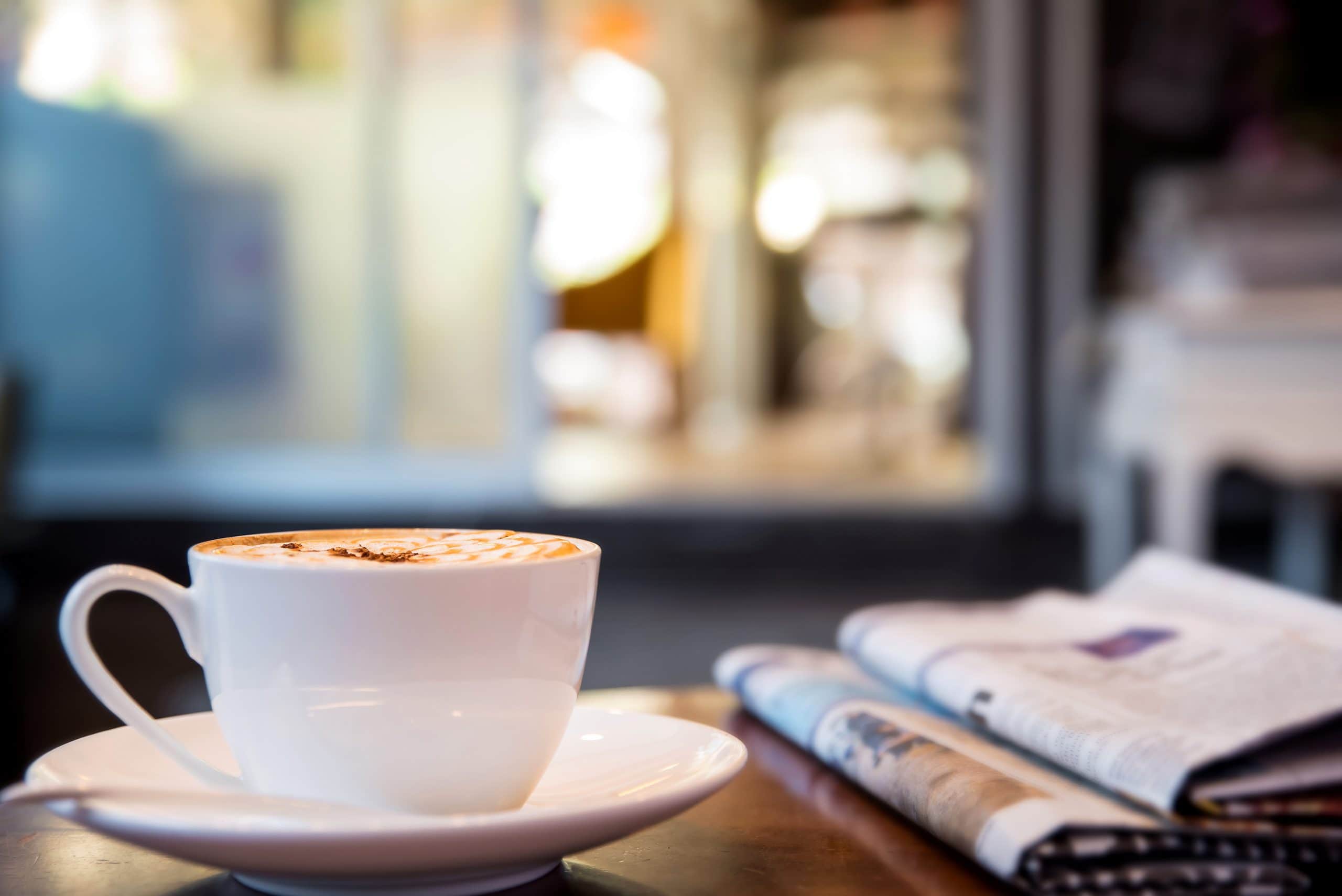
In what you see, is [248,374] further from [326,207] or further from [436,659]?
[436,659]

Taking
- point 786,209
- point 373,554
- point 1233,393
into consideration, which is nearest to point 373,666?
point 373,554

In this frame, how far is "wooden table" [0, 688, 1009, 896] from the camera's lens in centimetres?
37

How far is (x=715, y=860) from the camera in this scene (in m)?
0.40

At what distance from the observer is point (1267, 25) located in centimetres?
336

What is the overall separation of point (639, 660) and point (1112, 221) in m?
1.97

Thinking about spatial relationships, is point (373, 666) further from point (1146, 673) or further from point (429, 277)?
point (429, 277)

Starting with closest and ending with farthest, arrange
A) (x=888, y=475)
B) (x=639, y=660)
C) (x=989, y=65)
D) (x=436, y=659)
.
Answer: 1. (x=436, y=659)
2. (x=639, y=660)
3. (x=989, y=65)
4. (x=888, y=475)

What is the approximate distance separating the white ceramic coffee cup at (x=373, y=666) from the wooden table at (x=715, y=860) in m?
0.04

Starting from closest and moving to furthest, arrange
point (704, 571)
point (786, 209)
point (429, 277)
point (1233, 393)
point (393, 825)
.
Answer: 1. point (393, 825)
2. point (1233, 393)
3. point (704, 571)
4. point (429, 277)
5. point (786, 209)

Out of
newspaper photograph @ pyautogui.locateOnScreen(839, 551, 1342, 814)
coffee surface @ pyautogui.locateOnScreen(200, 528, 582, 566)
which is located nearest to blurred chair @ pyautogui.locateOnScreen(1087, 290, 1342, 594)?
newspaper photograph @ pyautogui.locateOnScreen(839, 551, 1342, 814)

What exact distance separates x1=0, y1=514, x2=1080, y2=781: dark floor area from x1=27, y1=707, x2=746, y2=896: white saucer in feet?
5.87

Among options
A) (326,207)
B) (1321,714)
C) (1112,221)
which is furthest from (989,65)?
(1321,714)

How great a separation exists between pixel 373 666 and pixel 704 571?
285 cm

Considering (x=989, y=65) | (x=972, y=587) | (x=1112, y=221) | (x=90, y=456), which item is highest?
(x=989, y=65)
